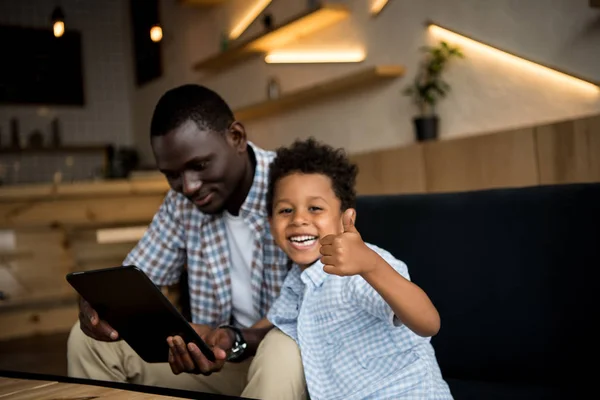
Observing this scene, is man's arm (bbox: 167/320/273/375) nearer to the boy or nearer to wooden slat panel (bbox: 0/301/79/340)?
the boy

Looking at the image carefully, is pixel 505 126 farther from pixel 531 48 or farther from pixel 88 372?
pixel 88 372

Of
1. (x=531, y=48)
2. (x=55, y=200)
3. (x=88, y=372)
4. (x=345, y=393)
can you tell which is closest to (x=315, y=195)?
(x=345, y=393)

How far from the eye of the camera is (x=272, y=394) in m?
1.31

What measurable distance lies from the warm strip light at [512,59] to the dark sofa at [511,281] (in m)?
1.52

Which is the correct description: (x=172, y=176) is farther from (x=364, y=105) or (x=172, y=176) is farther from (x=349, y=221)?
(x=364, y=105)

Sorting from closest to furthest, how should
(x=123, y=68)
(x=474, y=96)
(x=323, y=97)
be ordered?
Result: (x=474, y=96)
(x=323, y=97)
(x=123, y=68)

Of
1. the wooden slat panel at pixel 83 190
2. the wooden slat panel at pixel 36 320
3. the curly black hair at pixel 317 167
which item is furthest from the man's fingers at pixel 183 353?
the wooden slat panel at pixel 36 320

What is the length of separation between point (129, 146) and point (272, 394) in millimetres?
6667

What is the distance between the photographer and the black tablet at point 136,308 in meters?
1.32

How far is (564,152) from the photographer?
2672 millimetres

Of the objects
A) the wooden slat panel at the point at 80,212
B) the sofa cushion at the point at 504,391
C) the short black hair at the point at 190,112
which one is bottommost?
the sofa cushion at the point at 504,391

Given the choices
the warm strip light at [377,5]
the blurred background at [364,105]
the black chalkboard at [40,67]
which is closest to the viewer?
the blurred background at [364,105]

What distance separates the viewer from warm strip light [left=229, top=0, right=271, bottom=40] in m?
5.21

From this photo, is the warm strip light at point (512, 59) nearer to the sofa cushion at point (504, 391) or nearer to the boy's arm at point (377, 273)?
the sofa cushion at point (504, 391)
